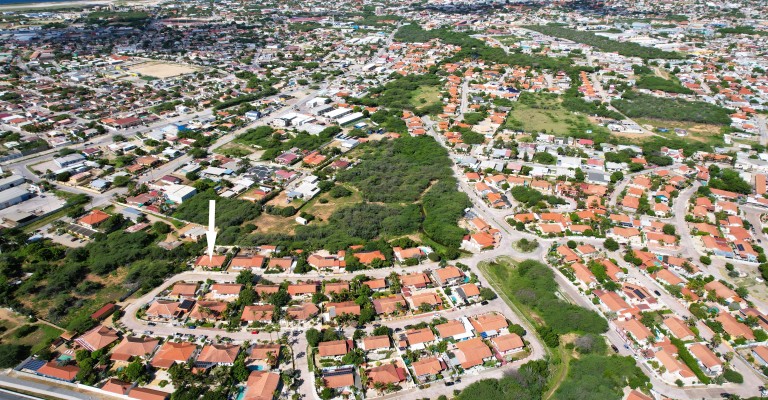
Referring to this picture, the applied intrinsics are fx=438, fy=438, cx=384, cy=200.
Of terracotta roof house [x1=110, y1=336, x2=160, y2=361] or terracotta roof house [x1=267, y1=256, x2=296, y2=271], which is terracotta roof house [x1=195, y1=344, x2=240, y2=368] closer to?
terracotta roof house [x1=110, y1=336, x2=160, y2=361]

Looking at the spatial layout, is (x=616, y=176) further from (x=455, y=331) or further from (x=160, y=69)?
(x=160, y=69)

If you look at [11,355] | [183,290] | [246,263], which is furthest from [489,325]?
[11,355]

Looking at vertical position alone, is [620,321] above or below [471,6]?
below

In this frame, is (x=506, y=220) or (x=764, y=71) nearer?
(x=506, y=220)

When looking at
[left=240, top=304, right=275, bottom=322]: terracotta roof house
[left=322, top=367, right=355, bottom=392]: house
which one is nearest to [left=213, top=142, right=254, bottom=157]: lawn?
[left=240, top=304, right=275, bottom=322]: terracotta roof house

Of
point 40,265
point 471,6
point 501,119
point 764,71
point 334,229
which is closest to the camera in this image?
point 40,265

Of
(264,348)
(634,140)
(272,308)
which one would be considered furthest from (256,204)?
(634,140)

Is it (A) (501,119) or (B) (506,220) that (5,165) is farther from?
(A) (501,119)
